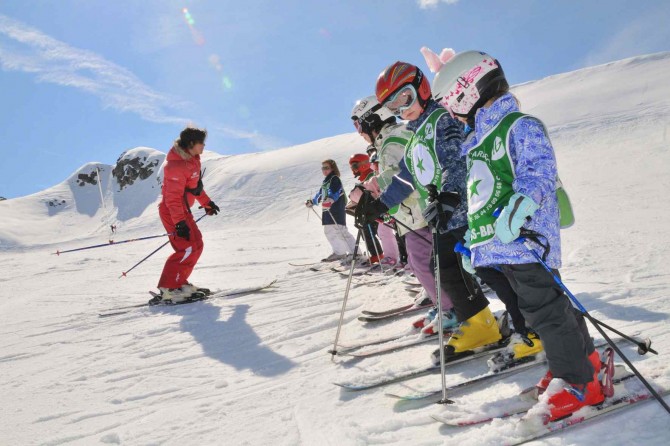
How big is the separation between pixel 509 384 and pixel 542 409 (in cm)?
58

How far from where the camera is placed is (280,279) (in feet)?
25.3

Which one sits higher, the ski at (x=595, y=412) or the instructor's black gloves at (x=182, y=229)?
the instructor's black gloves at (x=182, y=229)

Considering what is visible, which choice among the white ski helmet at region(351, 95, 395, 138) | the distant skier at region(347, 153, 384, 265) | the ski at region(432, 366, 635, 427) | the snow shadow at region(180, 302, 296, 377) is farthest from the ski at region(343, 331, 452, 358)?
the distant skier at region(347, 153, 384, 265)

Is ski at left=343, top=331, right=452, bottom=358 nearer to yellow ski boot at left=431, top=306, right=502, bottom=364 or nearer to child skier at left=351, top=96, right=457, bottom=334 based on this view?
child skier at left=351, top=96, right=457, bottom=334

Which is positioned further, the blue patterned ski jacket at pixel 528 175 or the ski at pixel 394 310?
the ski at pixel 394 310

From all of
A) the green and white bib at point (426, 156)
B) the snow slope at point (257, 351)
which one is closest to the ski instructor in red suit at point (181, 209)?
the snow slope at point (257, 351)

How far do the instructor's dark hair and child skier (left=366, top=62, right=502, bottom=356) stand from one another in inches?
148

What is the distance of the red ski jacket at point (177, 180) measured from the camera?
6.43m

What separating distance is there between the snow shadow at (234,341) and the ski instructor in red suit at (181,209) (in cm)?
85

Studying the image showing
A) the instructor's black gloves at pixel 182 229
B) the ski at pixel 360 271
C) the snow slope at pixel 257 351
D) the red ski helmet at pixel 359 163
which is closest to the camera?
the snow slope at pixel 257 351

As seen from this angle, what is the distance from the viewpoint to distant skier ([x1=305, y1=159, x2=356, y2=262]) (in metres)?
8.84

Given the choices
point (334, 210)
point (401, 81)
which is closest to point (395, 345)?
point (401, 81)

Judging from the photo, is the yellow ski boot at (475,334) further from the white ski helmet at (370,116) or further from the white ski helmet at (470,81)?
the white ski helmet at (370,116)

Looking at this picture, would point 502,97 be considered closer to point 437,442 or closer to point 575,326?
point 575,326
